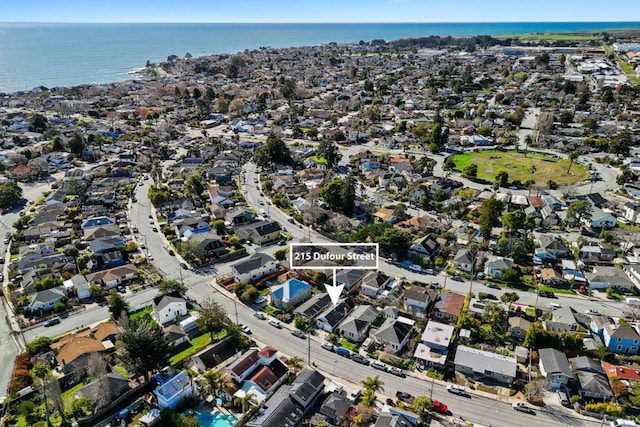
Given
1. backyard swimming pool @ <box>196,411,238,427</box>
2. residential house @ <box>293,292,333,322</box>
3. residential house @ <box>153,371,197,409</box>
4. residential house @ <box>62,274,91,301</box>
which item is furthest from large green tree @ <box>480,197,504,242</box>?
residential house @ <box>62,274,91,301</box>

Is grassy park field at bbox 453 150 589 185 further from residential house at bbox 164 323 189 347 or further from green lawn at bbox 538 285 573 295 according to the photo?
residential house at bbox 164 323 189 347

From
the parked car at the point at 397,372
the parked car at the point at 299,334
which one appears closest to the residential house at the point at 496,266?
the parked car at the point at 397,372

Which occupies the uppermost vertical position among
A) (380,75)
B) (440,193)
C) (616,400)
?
(380,75)

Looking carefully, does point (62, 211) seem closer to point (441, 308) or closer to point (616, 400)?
point (441, 308)

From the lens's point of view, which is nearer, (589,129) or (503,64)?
(589,129)

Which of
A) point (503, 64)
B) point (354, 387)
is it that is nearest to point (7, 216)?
point (354, 387)

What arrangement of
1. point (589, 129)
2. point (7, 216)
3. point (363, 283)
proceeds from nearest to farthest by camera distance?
1. point (363, 283)
2. point (7, 216)
3. point (589, 129)
